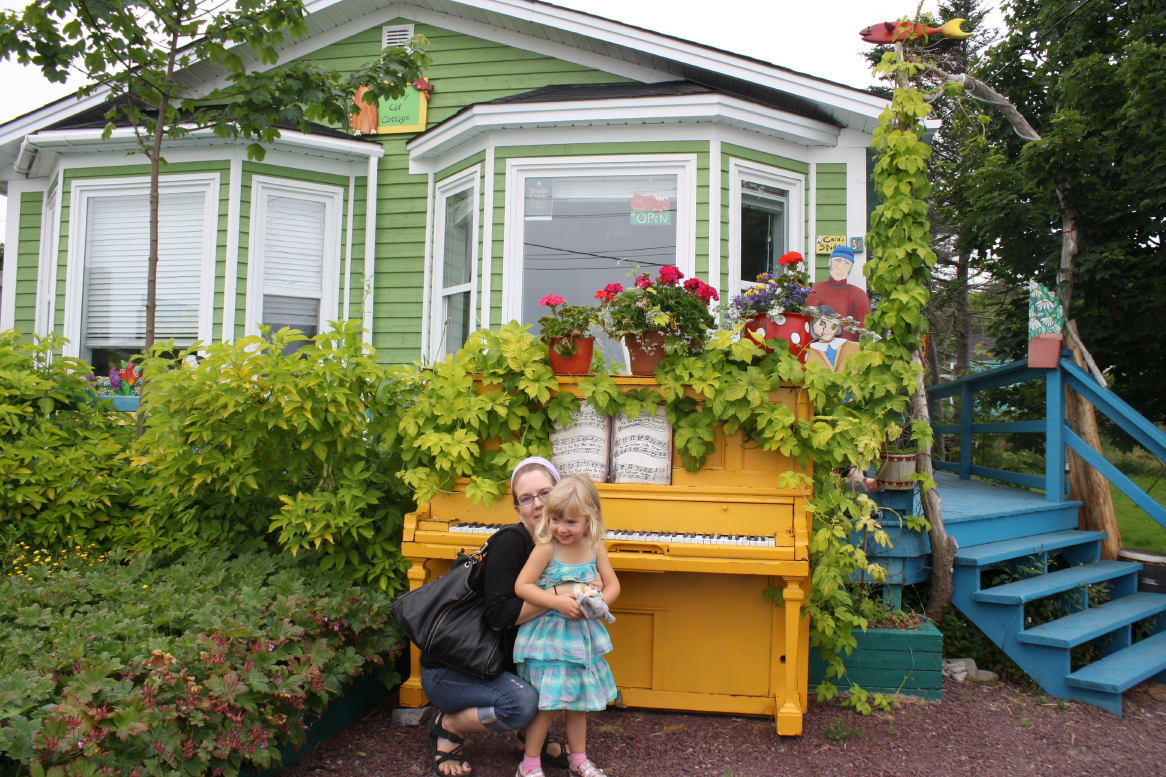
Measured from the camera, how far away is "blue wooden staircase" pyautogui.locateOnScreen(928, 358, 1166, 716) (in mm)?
4297

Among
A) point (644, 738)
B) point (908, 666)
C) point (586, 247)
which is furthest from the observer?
point (586, 247)

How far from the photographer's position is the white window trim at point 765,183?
20.8 ft

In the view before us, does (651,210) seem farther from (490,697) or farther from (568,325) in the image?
(490,697)

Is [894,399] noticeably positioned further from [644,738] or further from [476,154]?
[476,154]

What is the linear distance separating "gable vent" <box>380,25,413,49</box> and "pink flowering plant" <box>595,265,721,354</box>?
552 cm

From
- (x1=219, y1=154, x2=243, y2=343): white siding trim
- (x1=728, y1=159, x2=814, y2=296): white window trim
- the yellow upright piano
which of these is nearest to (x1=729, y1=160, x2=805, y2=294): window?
(x1=728, y1=159, x2=814, y2=296): white window trim

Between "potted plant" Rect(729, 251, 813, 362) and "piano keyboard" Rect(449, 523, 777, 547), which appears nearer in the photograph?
"piano keyboard" Rect(449, 523, 777, 547)

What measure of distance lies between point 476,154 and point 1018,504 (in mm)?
5190

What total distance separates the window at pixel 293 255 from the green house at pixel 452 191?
2 centimetres

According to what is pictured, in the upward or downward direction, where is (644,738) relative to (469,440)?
downward

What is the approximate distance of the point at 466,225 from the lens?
7.17 m

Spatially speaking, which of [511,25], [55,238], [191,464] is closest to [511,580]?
[191,464]

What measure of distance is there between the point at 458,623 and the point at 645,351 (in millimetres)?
1582

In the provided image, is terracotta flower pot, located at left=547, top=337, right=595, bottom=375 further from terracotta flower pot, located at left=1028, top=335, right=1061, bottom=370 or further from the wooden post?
the wooden post
